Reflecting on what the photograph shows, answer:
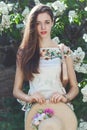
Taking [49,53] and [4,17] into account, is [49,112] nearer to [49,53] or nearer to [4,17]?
[49,53]

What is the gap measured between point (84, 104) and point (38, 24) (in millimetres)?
1355

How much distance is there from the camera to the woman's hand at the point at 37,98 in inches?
157

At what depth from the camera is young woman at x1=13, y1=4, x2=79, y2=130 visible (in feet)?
13.7

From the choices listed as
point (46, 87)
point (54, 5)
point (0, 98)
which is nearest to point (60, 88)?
point (46, 87)

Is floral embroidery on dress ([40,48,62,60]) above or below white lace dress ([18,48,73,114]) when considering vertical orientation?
above

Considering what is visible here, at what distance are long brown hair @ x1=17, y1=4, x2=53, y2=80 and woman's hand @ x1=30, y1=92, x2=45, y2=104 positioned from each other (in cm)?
22

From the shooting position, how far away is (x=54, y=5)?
5387mm

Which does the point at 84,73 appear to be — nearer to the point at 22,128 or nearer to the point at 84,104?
the point at 84,104

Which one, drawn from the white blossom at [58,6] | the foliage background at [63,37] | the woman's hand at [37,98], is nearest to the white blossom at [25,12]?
the foliage background at [63,37]

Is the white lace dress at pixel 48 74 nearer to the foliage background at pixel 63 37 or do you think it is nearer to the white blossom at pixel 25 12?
the foliage background at pixel 63 37

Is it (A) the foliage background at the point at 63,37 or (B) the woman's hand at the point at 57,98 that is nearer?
(B) the woman's hand at the point at 57,98

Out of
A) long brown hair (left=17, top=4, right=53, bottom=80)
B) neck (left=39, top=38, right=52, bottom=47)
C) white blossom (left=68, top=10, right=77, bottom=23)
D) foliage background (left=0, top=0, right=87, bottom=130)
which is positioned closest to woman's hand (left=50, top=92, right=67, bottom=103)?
long brown hair (left=17, top=4, right=53, bottom=80)

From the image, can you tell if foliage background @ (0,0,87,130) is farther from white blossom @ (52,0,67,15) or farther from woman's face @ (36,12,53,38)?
woman's face @ (36,12,53,38)

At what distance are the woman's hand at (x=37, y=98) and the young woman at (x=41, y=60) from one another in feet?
0.27
